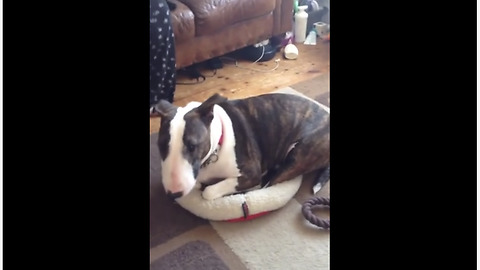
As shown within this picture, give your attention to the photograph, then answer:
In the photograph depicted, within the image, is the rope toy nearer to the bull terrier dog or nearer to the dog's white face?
the bull terrier dog

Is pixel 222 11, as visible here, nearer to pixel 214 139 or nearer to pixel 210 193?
pixel 214 139

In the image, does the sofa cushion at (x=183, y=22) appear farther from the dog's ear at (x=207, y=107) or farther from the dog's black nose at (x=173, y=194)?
the dog's black nose at (x=173, y=194)

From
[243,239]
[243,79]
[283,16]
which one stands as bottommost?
[243,239]

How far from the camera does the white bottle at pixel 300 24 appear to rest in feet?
2.55

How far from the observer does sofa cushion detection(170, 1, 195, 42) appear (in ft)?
2.56

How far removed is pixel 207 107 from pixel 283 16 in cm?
20

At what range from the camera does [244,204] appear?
1.06 metres

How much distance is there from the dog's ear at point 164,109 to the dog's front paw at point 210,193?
0.24 metres

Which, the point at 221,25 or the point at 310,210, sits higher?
the point at 221,25

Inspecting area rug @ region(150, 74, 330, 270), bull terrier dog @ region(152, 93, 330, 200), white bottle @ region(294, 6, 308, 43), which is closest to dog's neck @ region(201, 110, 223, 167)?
bull terrier dog @ region(152, 93, 330, 200)

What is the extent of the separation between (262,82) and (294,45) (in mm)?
88

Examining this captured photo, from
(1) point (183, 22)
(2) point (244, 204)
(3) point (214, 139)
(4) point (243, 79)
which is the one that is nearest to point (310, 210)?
(2) point (244, 204)
